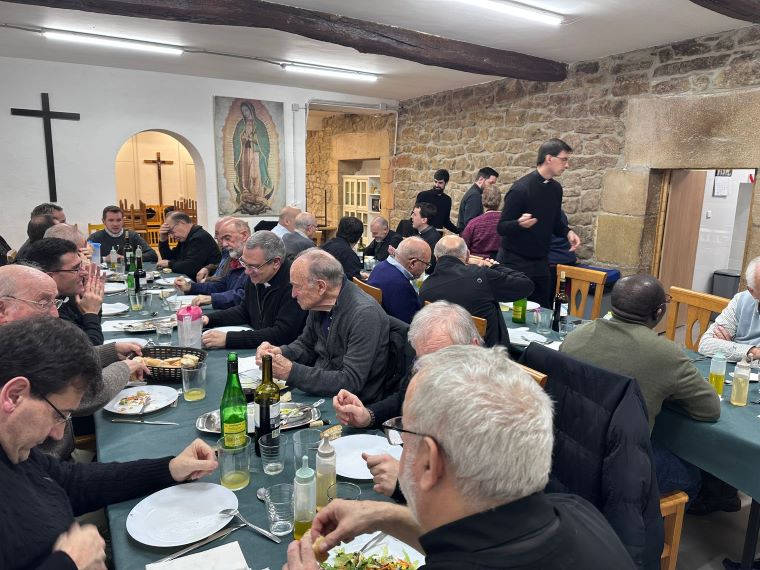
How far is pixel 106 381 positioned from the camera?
2.12 metres

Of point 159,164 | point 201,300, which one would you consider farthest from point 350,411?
point 159,164

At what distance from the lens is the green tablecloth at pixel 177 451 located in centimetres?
130

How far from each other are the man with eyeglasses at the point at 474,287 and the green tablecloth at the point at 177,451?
125cm

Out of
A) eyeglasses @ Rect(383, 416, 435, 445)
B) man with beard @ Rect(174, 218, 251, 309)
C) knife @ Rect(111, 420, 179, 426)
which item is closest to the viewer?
eyeglasses @ Rect(383, 416, 435, 445)

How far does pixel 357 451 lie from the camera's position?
1749 mm

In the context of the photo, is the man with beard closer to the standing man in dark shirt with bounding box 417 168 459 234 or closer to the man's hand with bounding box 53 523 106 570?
the man's hand with bounding box 53 523 106 570

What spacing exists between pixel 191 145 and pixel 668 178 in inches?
249

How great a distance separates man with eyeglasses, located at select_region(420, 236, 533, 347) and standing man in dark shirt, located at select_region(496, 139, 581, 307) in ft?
4.67

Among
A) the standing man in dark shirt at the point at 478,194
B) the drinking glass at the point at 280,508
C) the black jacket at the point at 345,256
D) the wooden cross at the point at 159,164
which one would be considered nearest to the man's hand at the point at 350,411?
the drinking glass at the point at 280,508

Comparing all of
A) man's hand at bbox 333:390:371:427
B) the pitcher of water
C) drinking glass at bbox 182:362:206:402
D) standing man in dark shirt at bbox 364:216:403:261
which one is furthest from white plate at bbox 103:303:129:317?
standing man in dark shirt at bbox 364:216:403:261

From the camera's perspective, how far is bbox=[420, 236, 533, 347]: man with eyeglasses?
10.2 feet

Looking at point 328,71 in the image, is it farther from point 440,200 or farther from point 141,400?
point 141,400

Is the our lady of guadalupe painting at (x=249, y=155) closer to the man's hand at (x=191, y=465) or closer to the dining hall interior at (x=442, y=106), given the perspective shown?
the dining hall interior at (x=442, y=106)

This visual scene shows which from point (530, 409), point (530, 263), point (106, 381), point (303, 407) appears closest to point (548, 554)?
point (530, 409)
